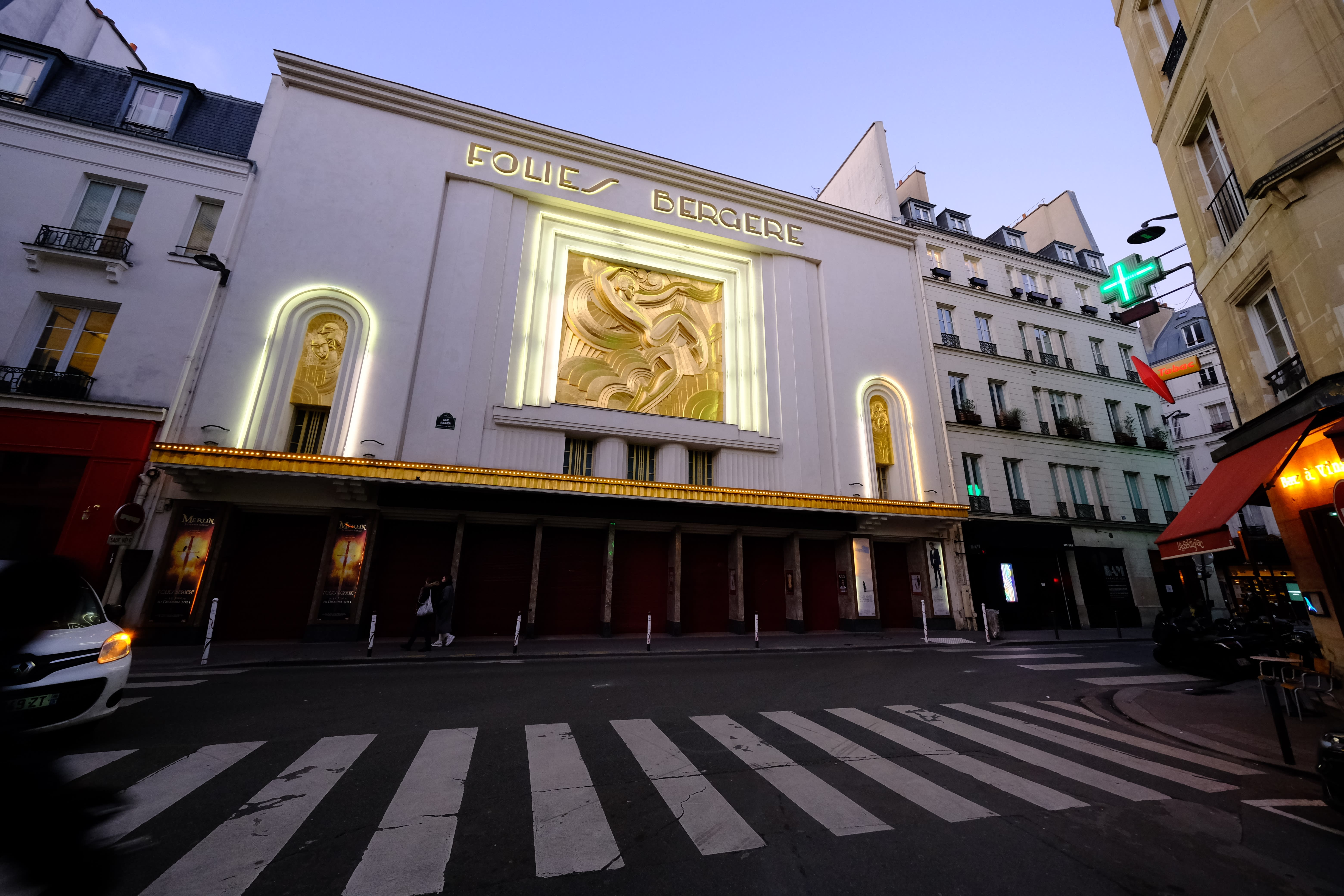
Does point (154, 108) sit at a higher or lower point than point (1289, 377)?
higher

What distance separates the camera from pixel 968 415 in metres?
23.2

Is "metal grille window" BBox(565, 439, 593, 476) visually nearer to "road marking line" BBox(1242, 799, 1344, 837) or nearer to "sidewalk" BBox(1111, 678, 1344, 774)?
"sidewalk" BBox(1111, 678, 1344, 774)

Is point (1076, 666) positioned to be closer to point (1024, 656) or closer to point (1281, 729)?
point (1024, 656)

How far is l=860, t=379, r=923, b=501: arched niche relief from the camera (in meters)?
21.3

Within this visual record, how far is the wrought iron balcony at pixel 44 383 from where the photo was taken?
1286cm

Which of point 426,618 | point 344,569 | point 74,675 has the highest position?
point 344,569

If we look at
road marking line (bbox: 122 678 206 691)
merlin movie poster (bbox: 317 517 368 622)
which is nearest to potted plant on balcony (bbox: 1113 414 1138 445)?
merlin movie poster (bbox: 317 517 368 622)

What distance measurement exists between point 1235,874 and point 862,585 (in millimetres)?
16855

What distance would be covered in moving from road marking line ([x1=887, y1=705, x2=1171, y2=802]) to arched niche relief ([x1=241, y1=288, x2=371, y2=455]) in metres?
16.1

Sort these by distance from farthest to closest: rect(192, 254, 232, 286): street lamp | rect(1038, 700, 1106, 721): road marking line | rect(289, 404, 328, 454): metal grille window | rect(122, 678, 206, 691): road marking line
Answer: rect(289, 404, 328, 454): metal grille window < rect(192, 254, 232, 286): street lamp < rect(122, 678, 206, 691): road marking line < rect(1038, 700, 1106, 721): road marking line

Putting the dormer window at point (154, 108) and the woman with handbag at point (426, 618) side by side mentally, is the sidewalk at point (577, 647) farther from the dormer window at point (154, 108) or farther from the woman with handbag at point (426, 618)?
the dormer window at point (154, 108)

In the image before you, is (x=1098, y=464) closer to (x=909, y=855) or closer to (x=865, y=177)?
(x=865, y=177)

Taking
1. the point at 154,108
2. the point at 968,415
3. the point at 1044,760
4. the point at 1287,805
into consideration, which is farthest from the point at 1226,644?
the point at 154,108

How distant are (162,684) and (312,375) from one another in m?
10.0
